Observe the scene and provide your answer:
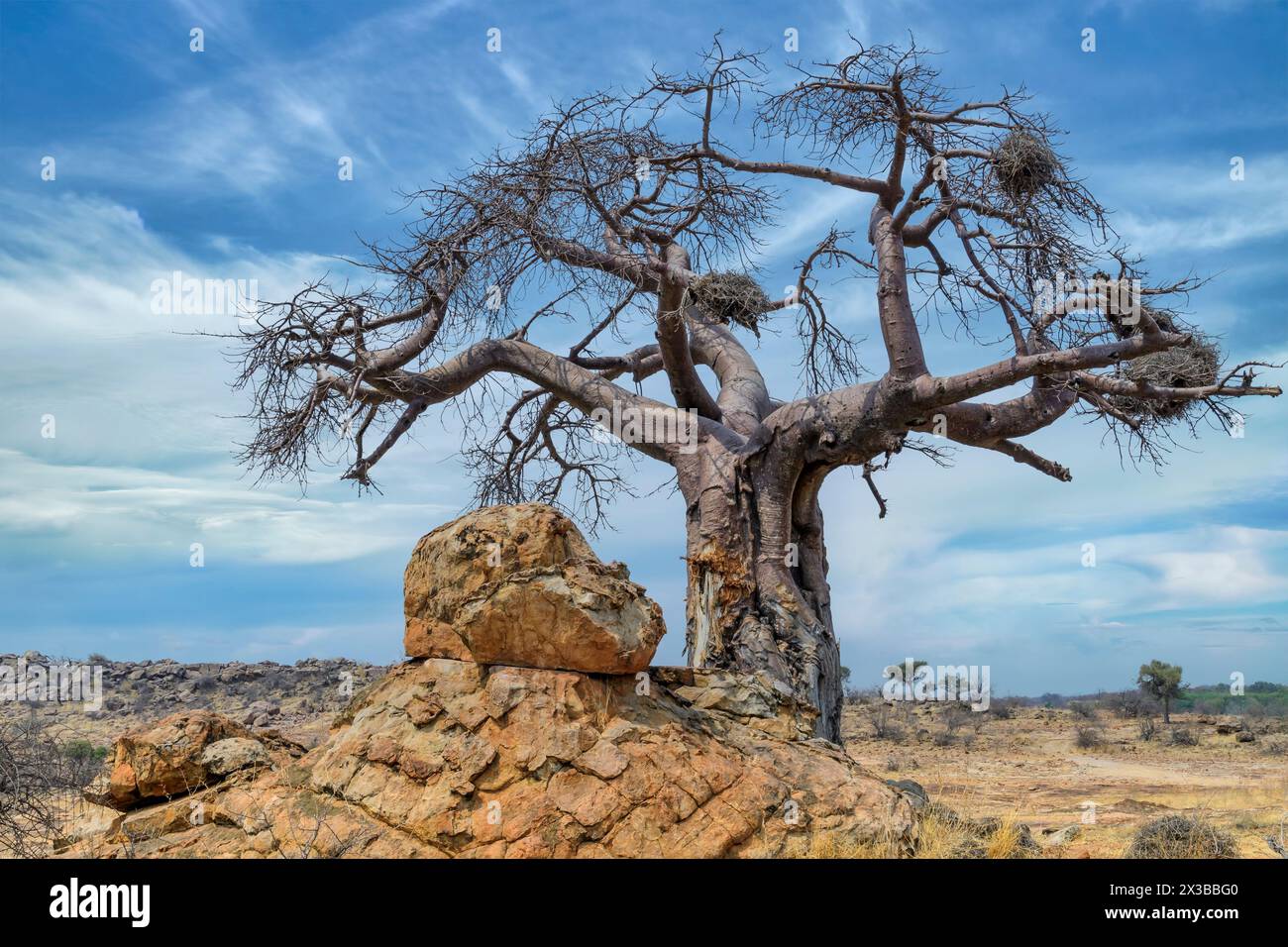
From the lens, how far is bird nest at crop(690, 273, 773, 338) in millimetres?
10844

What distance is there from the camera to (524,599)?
15.9ft

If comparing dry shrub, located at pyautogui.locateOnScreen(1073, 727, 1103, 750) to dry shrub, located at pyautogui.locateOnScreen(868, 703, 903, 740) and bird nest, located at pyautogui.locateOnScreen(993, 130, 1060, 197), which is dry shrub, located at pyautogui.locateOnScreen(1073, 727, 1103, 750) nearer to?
dry shrub, located at pyautogui.locateOnScreen(868, 703, 903, 740)

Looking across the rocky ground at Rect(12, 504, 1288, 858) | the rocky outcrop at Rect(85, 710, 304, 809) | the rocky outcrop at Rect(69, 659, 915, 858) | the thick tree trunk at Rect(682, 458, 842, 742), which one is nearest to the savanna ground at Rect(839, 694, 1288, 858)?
the rocky ground at Rect(12, 504, 1288, 858)

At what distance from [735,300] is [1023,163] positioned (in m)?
3.60

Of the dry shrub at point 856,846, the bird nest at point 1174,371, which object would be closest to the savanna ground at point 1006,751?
the dry shrub at point 856,846

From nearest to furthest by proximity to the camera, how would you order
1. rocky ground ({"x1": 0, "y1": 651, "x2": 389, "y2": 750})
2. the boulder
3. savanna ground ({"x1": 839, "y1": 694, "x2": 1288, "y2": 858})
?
the boulder
savanna ground ({"x1": 839, "y1": 694, "x2": 1288, "y2": 858})
rocky ground ({"x1": 0, "y1": 651, "x2": 389, "y2": 750})

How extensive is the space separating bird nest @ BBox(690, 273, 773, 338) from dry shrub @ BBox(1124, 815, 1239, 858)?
6475 millimetres

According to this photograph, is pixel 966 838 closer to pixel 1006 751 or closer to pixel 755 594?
pixel 755 594

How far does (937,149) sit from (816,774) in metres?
6.07

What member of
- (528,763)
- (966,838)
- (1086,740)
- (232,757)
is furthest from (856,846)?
(1086,740)

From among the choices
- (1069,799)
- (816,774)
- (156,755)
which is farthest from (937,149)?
(156,755)

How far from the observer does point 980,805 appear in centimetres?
978
